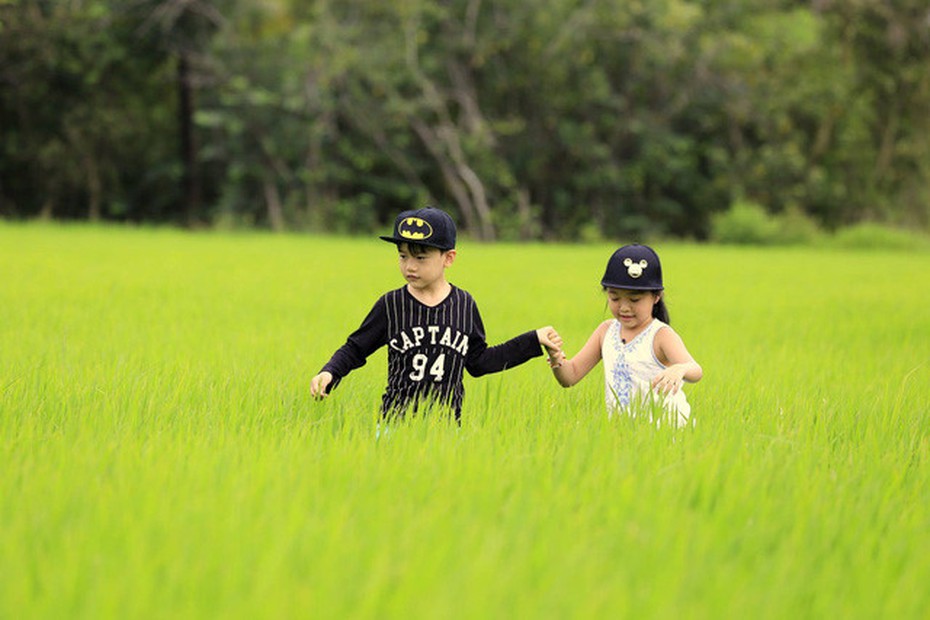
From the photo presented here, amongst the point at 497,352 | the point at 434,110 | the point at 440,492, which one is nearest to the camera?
the point at 440,492

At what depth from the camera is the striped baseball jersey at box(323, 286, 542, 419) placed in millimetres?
3660

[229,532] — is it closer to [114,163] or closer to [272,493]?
[272,493]

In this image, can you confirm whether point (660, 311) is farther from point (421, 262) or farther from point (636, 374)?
point (421, 262)

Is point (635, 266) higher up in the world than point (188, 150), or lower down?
lower down

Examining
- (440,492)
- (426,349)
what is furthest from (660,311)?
(440,492)

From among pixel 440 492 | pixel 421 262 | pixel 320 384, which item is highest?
pixel 421 262

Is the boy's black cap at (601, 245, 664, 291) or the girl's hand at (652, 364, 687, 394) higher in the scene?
the boy's black cap at (601, 245, 664, 291)

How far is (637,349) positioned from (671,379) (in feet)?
0.91

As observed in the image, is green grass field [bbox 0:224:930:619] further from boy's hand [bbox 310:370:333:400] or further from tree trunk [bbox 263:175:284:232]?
tree trunk [bbox 263:175:284:232]

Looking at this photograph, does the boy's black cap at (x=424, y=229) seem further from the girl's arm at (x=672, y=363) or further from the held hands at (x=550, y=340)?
the girl's arm at (x=672, y=363)

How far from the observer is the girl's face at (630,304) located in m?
3.69

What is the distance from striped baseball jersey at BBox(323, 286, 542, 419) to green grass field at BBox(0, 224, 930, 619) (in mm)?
144

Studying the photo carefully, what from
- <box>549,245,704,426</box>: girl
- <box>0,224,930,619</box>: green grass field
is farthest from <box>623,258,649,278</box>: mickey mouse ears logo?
<box>0,224,930,619</box>: green grass field

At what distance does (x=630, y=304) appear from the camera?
369 centimetres
